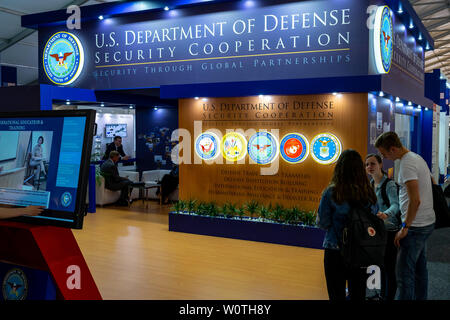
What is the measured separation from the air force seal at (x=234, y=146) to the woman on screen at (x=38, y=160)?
18.1 feet

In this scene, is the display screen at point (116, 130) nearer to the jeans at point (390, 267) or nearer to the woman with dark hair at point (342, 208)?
the jeans at point (390, 267)

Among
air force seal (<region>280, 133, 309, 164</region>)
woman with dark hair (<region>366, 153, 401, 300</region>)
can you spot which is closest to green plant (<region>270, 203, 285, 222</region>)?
air force seal (<region>280, 133, 309, 164</region>)

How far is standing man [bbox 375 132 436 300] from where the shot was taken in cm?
331

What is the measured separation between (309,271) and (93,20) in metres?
7.06

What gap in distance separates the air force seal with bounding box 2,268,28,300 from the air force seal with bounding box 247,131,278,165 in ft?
18.0

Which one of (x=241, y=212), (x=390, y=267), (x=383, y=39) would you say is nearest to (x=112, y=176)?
(x=241, y=212)

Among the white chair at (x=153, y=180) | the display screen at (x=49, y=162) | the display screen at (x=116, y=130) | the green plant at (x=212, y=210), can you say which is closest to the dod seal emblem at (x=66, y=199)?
the display screen at (x=49, y=162)

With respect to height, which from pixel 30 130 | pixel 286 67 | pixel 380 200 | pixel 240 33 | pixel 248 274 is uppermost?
pixel 240 33

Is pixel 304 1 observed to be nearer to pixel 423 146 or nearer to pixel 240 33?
pixel 240 33

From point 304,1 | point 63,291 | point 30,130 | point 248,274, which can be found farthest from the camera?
point 304,1

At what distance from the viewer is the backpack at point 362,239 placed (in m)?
3.03

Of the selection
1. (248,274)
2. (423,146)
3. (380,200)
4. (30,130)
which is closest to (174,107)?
(423,146)

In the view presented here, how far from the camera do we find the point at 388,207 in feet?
12.2

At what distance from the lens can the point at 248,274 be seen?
5398 millimetres
